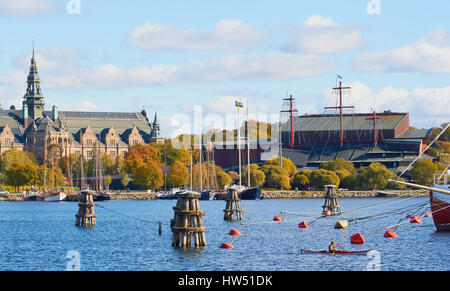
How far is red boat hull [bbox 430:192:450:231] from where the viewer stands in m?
70.1

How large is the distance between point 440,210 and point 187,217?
2627cm

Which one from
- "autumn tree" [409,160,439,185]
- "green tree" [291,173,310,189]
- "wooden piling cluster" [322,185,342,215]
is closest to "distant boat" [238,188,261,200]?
"green tree" [291,173,310,189]

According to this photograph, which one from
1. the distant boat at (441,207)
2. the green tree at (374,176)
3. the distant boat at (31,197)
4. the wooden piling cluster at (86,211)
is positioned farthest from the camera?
the green tree at (374,176)

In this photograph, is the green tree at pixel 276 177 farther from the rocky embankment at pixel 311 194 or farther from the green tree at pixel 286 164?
the green tree at pixel 286 164

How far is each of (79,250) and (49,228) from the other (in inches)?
1010

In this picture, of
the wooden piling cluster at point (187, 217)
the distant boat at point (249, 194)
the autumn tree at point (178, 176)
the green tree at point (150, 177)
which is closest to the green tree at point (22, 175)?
the green tree at point (150, 177)

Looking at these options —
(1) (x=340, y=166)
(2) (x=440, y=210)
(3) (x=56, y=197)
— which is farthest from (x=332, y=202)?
(1) (x=340, y=166)

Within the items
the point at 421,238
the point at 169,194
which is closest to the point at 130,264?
the point at 421,238

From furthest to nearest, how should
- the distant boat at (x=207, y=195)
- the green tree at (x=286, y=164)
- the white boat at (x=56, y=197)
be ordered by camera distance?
the green tree at (x=286, y=164) → the white boat at (x=56, y=197) → the distant boat at (x=207, y=195)

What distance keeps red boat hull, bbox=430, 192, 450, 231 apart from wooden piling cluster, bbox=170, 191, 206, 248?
74.1 feet

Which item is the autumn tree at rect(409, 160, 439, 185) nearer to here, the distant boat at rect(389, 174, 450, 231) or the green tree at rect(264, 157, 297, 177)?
the green tree at rect(264, 157, 297, 177)

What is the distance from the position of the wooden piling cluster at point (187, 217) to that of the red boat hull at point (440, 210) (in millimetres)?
22585

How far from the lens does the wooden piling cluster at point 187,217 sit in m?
56.5
